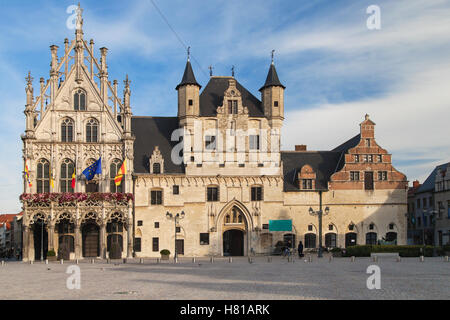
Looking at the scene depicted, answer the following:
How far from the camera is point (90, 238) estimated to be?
5581 centimetres

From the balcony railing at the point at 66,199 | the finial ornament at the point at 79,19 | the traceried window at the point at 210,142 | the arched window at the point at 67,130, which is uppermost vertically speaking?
the finial ornament at the point at 79,19

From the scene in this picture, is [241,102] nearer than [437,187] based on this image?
Yes

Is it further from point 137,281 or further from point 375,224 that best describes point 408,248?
point 137,281

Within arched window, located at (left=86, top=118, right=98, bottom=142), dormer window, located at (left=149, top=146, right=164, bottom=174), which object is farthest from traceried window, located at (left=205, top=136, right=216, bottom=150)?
arched window, located at (left=86, top=118, right=98, bottom=142)

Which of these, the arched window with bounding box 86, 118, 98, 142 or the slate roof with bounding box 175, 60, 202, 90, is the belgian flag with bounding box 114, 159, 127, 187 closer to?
the arched window with bounding box 86, 118, 98, 142

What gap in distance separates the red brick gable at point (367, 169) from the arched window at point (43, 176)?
97.1 ft

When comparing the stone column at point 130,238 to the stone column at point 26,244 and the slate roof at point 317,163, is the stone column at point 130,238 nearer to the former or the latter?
the stone column at point 26,244

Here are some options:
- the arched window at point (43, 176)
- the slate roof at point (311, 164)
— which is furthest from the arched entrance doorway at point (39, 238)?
the slate roof at point (311, 164)

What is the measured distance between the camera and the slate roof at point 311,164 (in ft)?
202

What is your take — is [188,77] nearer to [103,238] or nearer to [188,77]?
[188,77]

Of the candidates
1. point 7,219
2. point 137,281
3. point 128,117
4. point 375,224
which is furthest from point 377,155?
point 7,219

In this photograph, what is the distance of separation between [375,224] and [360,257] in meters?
13.5

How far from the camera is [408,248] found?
48625 millimetres

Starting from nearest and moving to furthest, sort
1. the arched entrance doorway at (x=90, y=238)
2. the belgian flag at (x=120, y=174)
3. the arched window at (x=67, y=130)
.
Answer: the belgian flag at (x=120, y=174) < the arched entrance doorway at (x=90, y=238) < the arched window at (x=67, y=130)
